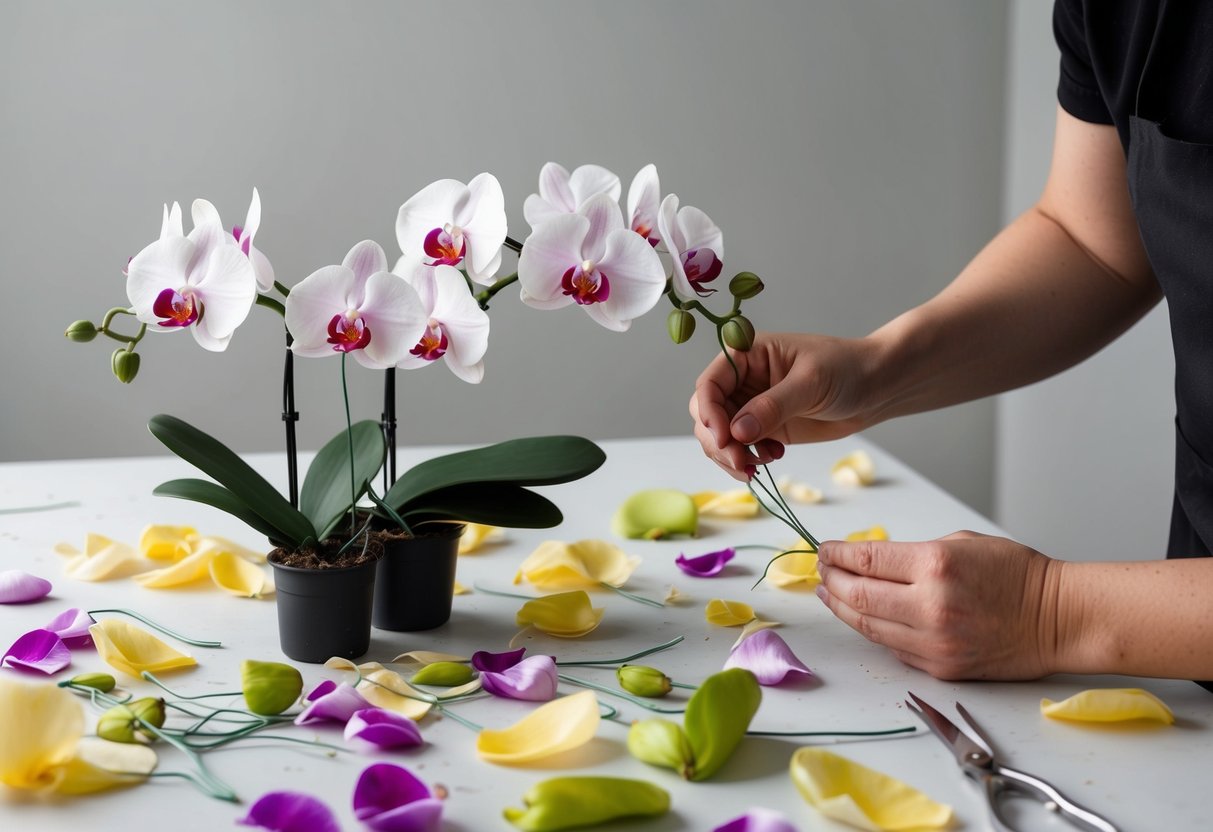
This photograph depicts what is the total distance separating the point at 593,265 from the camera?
744mm

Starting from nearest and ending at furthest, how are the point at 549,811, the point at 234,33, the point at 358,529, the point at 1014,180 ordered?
the point at 549,811, the point at 358,529, the point at 234,33, the point at 1014,180

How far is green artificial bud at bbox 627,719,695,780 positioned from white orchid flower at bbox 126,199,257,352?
36cm

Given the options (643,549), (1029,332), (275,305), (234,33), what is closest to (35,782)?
(275,305)

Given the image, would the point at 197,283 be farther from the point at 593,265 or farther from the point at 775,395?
the point at 775,395

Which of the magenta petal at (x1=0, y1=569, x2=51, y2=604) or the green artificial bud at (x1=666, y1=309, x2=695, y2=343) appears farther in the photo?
the magenta petal at (x1=0, y1=569, x2=51, y2=604)

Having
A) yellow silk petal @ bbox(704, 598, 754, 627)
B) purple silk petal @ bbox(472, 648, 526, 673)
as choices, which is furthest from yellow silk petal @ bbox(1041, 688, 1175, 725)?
purple silk petal @ bbox(472, 648, 526, 673)

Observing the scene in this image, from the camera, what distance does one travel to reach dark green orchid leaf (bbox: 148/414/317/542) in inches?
30.8

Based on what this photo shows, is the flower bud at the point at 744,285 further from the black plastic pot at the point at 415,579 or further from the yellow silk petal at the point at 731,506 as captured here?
the yellow silk petal at the point at 731,506

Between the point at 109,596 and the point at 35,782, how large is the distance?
35 centimetres

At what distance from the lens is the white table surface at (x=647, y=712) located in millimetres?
600

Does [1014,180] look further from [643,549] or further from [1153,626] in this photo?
[1153,626]

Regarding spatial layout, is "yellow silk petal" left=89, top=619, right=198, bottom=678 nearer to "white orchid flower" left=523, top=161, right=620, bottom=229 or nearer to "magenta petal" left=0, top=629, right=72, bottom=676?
"magenta petal" left=0, top=629, right=72, bottom=676

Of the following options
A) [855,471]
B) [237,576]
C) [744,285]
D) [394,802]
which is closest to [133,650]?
[237,576]

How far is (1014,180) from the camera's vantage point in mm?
2695
